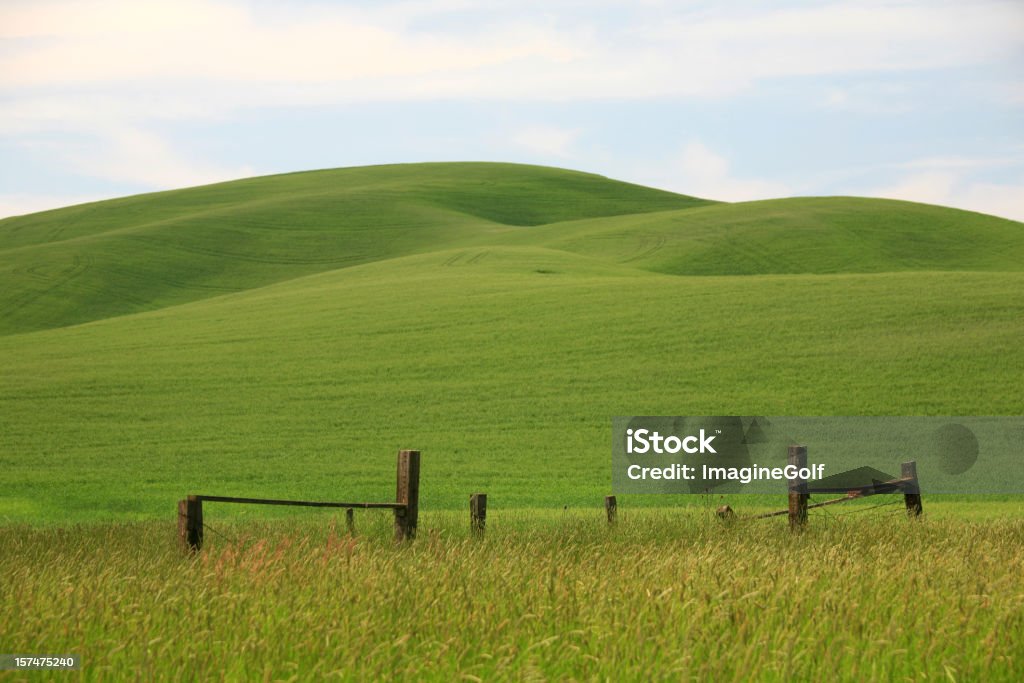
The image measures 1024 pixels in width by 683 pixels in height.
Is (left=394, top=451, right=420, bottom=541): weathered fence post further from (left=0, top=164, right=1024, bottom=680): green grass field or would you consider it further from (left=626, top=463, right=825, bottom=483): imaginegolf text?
(left=626, top=463, right=825, bottom=483): imaginegolf text

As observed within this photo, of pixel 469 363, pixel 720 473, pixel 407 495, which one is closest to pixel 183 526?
pixel 407 495

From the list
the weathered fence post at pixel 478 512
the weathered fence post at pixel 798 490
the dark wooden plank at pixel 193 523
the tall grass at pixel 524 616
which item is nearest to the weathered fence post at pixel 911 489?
the weathered fence post at pixel 798 490

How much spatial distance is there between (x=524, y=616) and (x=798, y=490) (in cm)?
602

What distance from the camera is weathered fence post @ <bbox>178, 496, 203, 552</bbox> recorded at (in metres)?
8.20

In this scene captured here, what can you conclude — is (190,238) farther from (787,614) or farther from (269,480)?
(787,614)

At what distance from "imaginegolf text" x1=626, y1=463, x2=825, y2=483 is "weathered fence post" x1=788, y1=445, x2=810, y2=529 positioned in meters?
9.49

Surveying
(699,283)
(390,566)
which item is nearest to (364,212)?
(699,283)

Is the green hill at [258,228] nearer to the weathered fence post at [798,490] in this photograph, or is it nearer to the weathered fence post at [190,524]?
the weathered fence post at [190,524]

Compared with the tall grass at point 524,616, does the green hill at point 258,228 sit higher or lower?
higher

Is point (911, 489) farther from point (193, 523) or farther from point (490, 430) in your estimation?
point (490, 430)

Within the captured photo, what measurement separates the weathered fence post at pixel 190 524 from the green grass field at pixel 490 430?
9.6 inches

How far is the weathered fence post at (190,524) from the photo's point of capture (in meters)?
8.20

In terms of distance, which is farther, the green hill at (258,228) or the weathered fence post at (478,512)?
the green hill at (258,228)

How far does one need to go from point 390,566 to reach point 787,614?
102 inches
